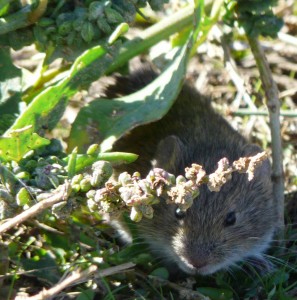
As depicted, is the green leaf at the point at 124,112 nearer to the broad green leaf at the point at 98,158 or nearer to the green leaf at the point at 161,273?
the broad green leaf at the point at 98,158

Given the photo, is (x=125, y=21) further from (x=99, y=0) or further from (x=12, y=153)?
(x=12, y=153)

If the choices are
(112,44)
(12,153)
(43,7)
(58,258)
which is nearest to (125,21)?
(112,44)

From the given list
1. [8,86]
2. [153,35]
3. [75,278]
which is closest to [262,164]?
[153,35]

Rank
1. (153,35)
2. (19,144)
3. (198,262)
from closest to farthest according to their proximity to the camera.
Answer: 1. (19,144)
2. (198,262)
3. (153,35)

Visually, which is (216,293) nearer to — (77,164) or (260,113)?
(77,164)

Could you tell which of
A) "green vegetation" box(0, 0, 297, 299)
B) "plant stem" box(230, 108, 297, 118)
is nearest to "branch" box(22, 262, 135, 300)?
"green vegetation" box(0, 0, 297, 299)
